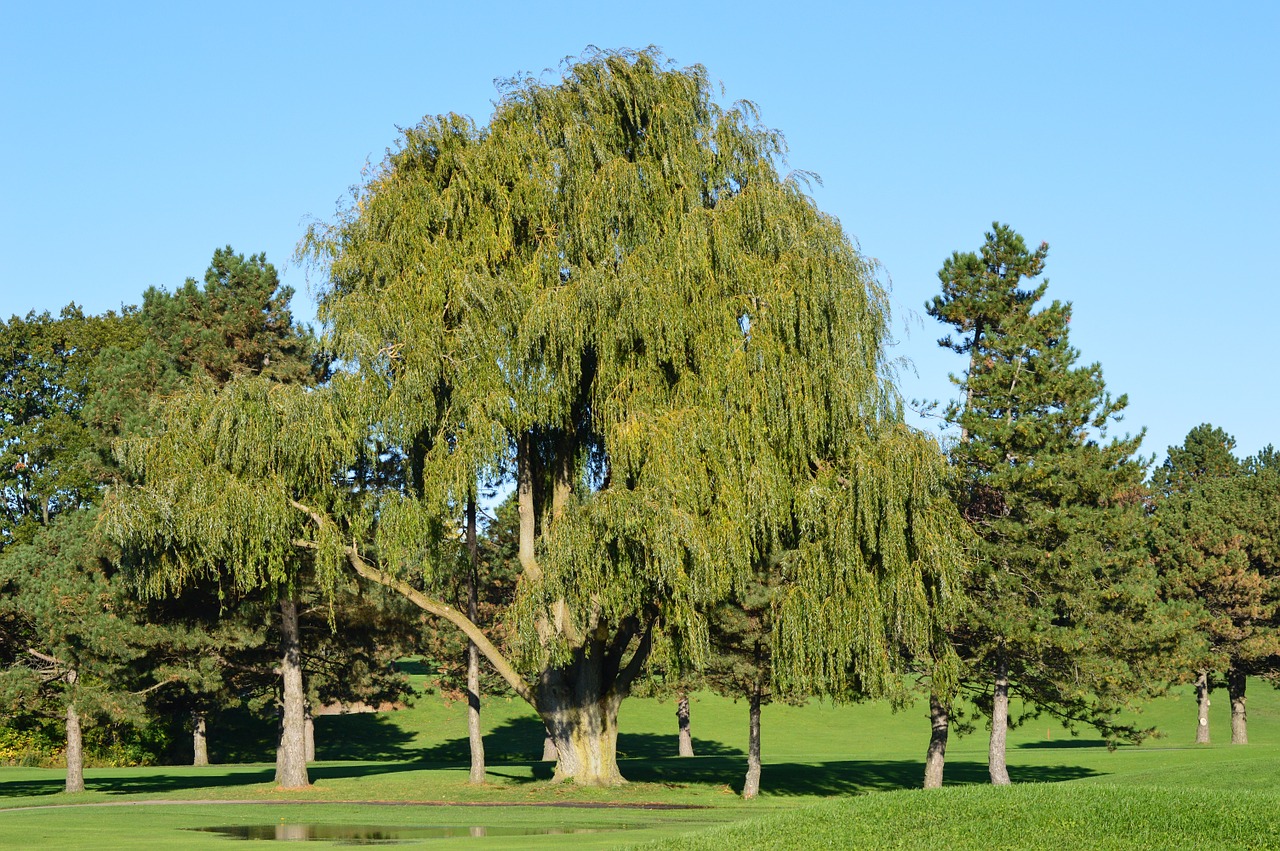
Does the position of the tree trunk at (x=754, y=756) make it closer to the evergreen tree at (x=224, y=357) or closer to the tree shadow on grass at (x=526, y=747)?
the evergreen tree at (x=224, y=357)

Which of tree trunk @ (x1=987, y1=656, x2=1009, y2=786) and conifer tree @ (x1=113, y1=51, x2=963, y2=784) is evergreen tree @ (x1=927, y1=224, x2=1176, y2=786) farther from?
conifer tree @ (x1=113, y1=51, x2=963, y2=784)

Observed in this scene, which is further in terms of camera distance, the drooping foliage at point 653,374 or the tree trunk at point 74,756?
the tree trunk at point 74,756

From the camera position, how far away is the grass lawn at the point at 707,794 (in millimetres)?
16094

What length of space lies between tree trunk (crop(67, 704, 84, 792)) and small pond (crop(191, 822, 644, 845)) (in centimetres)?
1519

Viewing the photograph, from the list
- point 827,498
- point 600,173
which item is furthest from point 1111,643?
point 600,173

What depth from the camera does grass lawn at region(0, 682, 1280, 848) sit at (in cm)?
1609

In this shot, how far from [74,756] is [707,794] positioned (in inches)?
781

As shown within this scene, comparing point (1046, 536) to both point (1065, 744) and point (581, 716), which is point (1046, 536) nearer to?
point (581, 716)

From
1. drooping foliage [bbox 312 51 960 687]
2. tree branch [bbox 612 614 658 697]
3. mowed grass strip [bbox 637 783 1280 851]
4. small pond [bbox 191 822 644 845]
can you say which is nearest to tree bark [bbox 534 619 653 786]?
tree branch [bbox 612 614 658 697]

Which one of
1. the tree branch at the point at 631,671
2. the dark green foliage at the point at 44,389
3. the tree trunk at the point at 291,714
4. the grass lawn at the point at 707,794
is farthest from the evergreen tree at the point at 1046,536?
the dark green foliage at the point at 44,389

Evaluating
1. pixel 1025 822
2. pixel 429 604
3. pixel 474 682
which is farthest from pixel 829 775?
pixel 1025 822

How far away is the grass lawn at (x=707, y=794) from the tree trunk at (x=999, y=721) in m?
2.90

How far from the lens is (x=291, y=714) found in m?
36.8

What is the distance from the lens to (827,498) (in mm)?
27719
